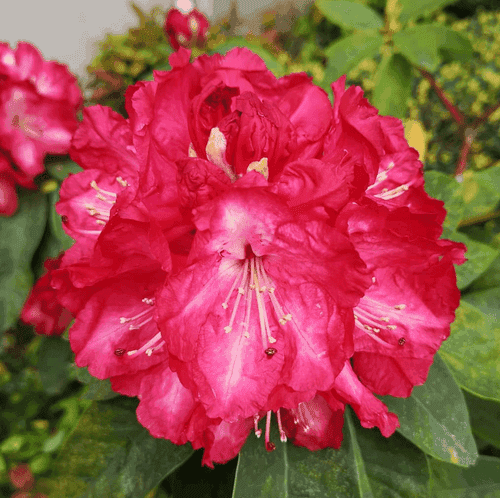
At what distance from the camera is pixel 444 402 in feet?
1.76

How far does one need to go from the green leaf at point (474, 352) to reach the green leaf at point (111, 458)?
401 millimetres

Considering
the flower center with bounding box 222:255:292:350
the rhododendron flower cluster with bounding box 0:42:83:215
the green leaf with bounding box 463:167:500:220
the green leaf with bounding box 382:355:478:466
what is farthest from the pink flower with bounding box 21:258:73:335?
the green leaf with bounding box 463:167:500:220

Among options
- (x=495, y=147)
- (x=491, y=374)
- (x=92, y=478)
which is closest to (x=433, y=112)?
(x=495, y=147)

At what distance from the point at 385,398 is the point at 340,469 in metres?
0.11

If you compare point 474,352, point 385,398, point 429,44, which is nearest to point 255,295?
point 385,398

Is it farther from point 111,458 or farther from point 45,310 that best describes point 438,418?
point 45,310

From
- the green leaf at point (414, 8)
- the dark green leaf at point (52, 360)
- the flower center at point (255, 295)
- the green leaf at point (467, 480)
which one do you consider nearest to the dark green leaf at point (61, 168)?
the dark green leaf at point (52, 360)

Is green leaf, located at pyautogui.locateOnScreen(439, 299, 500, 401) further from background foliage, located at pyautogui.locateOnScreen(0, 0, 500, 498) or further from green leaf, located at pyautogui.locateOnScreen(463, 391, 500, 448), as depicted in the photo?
green leaf, located at pyautogui.locateOnScreen(463, 391, 500, 448)

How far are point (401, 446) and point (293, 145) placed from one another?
433 mm

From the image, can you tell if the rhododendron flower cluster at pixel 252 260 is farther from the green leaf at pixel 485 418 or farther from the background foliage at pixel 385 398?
the green leaf at pixel 485 418

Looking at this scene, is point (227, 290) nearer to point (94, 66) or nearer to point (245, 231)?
point (245, 231)

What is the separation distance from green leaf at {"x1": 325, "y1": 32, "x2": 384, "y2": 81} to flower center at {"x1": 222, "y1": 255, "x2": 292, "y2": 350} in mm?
691

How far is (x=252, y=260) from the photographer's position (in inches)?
15.9

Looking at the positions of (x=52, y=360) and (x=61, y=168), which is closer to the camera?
(x=61, y=168)
